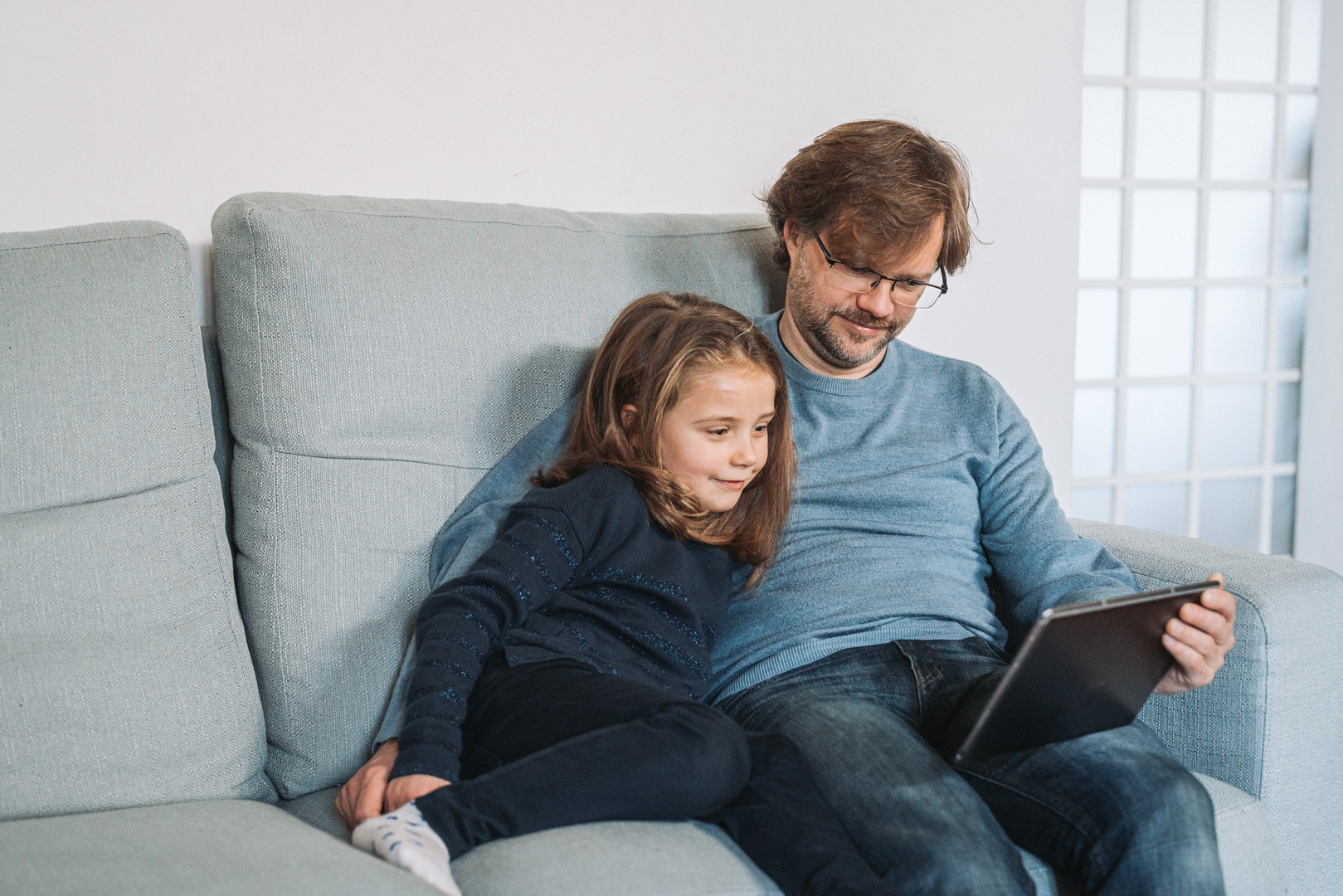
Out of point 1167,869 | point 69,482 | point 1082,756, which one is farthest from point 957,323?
point 69,482

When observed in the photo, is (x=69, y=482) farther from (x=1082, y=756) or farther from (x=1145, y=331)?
(x=1145, y=331)

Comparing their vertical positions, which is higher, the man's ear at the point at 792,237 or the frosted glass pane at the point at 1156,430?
the man's ear at the point at 792,237

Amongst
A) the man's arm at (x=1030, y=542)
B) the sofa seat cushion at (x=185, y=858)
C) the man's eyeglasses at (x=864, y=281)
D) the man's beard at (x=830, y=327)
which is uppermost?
the man's eyeglasses at (x=864, y=281)

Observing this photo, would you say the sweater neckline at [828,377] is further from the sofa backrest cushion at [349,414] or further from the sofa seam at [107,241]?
the sofa seam at [107,241]

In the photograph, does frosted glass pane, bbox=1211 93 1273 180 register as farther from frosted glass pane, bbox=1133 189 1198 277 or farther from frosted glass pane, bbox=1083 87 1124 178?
frosted glass pane, bbox=1083 87 1124 178

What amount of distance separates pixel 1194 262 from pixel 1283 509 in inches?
28.4

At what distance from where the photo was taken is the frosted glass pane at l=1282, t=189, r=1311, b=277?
2.66 metres

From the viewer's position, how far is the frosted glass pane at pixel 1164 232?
2.55m

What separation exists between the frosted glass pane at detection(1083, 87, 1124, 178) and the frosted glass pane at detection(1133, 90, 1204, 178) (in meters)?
0.05

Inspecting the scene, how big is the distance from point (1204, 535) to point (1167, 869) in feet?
6.56

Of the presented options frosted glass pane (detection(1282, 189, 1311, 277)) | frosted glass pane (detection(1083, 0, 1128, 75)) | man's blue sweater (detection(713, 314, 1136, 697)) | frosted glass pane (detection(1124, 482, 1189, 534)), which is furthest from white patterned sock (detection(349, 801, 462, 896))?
frosted glass pane (detection(1282, 189, 1311, 277))

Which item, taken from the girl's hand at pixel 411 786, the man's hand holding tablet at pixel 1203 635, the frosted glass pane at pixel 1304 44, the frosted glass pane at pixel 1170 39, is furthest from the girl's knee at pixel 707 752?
the frosted glass pane at pixel 1304 44

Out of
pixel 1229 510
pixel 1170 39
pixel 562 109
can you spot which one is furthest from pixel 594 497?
pixel 1229 510

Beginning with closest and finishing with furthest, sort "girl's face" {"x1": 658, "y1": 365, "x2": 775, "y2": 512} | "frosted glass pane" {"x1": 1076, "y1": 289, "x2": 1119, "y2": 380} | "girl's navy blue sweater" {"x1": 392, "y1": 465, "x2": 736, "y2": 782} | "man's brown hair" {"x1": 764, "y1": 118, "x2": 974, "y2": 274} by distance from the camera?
"girl's navy blue sweater" {"x1": 392, "y1": 465, "x2": 736, "y2": 782}, "girl's face" {"x1": 658, "y1": 365, "x2": 775, "y2": 512}, "man's brown hair" {"x1": 764, "y1": 118, "x2": 974, "y2": 274}, "frosted glass pane" {"x1": 1076, "y1": 289, "x2": 1119, "y2": 380}
